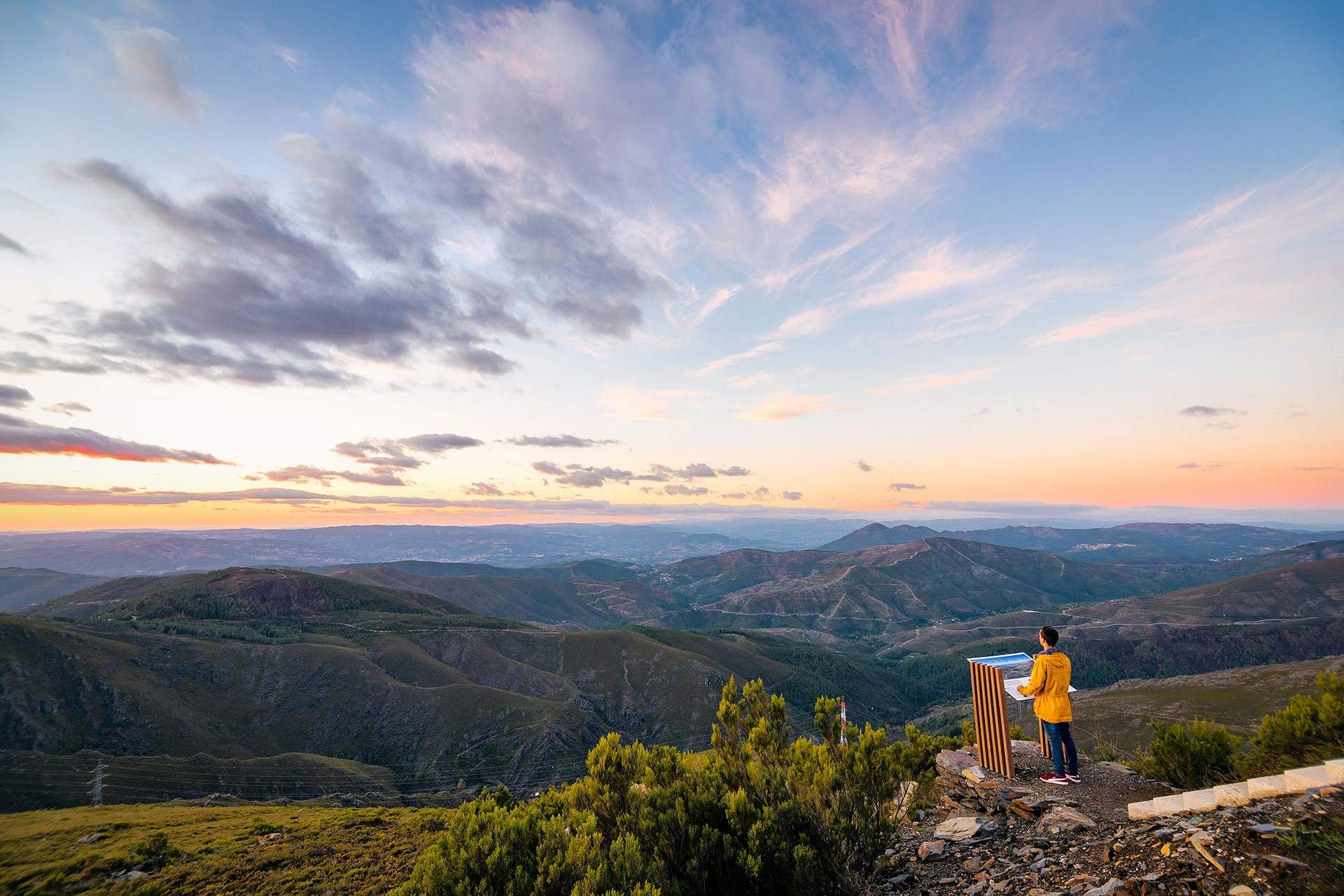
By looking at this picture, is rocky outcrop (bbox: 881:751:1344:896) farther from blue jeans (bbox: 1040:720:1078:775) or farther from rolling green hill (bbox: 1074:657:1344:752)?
rolling green hill (bbox: 1074:657:1344:752)

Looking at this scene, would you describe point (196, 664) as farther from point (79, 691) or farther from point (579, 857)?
point (579, 857)

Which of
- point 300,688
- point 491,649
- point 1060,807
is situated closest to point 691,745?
point 491,649

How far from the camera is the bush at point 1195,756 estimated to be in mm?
11172

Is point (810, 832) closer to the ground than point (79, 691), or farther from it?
farther from it

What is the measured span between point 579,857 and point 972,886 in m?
6.48

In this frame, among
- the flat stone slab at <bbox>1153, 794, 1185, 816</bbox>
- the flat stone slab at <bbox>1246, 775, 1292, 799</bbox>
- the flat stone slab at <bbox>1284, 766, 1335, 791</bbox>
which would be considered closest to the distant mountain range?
the flat stone slab at <bbox>1153, 794, 1185, 816</bbox>

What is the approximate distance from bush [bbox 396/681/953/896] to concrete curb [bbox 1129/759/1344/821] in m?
4.05

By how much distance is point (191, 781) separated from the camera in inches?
3051

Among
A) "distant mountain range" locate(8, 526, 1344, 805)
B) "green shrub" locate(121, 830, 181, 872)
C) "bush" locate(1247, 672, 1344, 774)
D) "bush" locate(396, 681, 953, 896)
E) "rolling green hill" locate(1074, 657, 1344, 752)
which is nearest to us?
"bush" locate(396, 681, 953, 896)

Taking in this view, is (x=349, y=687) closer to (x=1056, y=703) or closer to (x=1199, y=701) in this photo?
(x=1056, y=703)

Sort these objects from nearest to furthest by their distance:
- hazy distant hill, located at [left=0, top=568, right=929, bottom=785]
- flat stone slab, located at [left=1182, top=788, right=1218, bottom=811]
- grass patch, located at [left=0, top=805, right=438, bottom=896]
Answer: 1. flat stone slab, located at [left=1182, top=788, right=1218, bottom=811]
2. grass patch, located at [left=0, top=805, right=438, bottom=896]
3. hazy distant hill, located at [left=0, top=568, right=929, bottom=785]

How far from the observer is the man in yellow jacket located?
1139 centimetres

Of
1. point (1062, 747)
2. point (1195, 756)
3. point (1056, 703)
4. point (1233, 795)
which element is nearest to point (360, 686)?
point (1062, 747)

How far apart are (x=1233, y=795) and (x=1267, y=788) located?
1.40 feet
